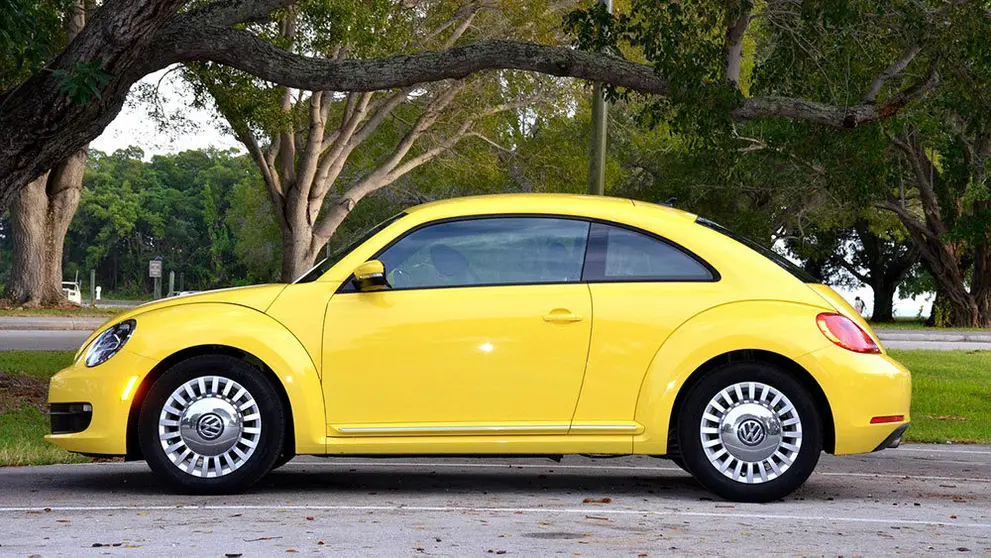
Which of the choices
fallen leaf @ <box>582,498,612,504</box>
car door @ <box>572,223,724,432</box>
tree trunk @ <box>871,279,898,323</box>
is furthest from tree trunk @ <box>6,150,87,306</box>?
tree trunk @ <box>871,279,898,323</box>

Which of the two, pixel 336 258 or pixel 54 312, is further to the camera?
pixel 54 312

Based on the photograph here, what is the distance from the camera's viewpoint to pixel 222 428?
7629mm

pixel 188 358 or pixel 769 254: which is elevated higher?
pixel 769 254

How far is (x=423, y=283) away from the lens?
785cm

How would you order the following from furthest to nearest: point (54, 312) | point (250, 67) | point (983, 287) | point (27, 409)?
1. point (983, 287)
2. point (54, 312)
3. point (250, 67)
4. point (27, 409)

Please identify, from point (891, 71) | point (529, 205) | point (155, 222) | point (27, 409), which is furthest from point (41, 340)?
point (155, 222)

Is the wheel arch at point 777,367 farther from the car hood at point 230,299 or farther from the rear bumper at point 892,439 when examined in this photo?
the car hood at point 230,299

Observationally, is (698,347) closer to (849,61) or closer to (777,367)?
(777,367)

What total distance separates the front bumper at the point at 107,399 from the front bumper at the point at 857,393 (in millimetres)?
3698

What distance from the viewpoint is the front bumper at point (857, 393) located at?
7.72m

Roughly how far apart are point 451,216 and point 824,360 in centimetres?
224

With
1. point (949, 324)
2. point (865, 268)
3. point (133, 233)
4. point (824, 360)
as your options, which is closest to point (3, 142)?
point (824, 360)

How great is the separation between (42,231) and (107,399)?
94.0ft

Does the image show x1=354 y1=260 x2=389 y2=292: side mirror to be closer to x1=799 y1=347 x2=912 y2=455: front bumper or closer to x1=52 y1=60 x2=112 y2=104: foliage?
x1=799 y1=347 x2=912 y2=455: front bumper
